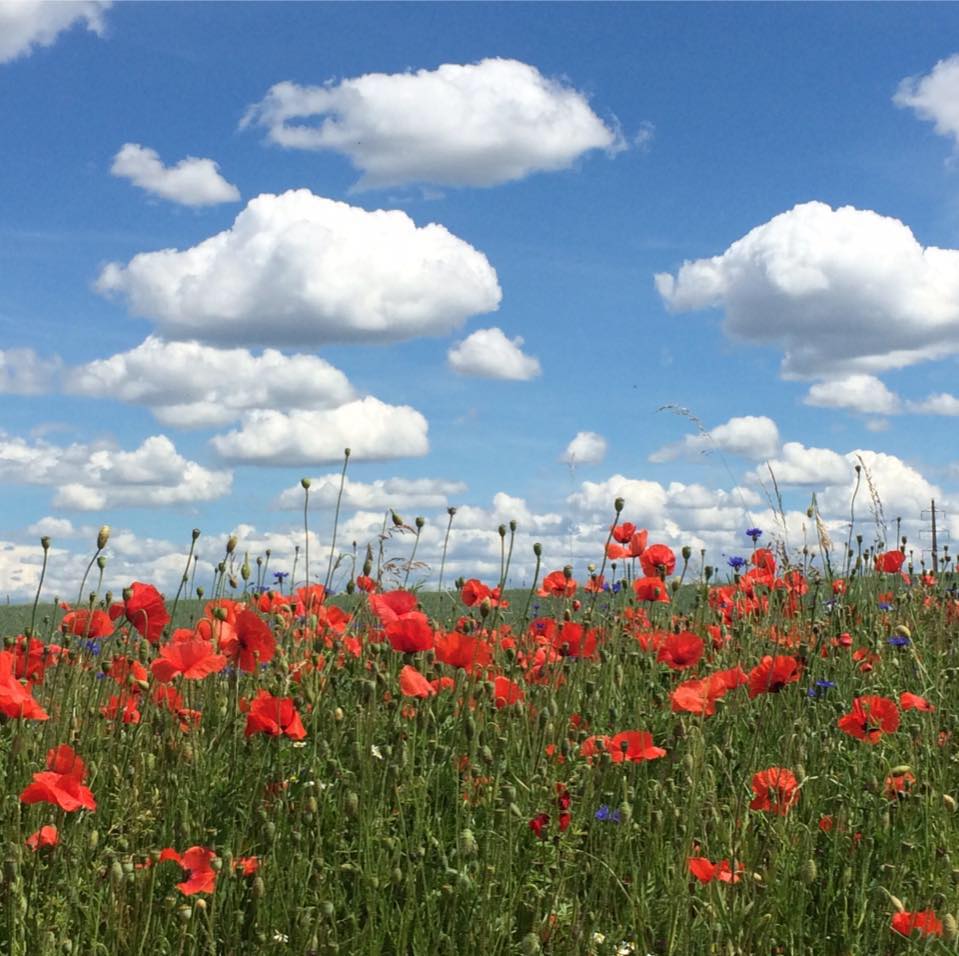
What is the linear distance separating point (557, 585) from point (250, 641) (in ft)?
6.40

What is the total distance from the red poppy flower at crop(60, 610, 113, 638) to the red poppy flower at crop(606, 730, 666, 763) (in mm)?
1675

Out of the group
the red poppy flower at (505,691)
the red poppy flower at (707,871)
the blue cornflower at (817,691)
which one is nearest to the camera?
the red poppy flower at (707,871)

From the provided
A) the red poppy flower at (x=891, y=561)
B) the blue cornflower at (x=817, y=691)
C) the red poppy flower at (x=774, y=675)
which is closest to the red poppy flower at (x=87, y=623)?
the red poppy flower at (x=774, y=675)

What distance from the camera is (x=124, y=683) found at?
3.70 metres

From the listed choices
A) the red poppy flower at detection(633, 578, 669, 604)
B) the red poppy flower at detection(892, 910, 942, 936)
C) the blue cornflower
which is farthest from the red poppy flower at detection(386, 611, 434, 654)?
the blue cornflower

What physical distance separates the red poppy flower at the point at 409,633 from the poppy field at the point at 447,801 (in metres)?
0.01

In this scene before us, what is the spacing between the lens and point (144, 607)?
338 centimetres

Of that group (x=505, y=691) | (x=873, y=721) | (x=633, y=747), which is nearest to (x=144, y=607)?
(x=505, y=691)

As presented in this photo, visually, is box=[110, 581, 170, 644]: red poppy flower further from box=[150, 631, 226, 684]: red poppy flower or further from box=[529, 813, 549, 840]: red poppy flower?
box=[529, 813, 549, 840]: red poppy flower

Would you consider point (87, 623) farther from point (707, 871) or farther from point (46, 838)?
point (707, 871)

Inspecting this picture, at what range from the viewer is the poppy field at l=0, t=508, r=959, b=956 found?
2.69m

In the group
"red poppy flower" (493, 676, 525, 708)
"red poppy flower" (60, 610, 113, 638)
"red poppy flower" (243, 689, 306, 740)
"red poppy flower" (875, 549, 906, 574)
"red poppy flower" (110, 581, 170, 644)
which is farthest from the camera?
"red poppy flower" (875, 549, 906, 574)

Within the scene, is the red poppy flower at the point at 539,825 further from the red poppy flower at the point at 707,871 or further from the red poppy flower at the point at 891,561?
the red poppy flower at the point at 891,561

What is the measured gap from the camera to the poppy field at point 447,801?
2.69m
